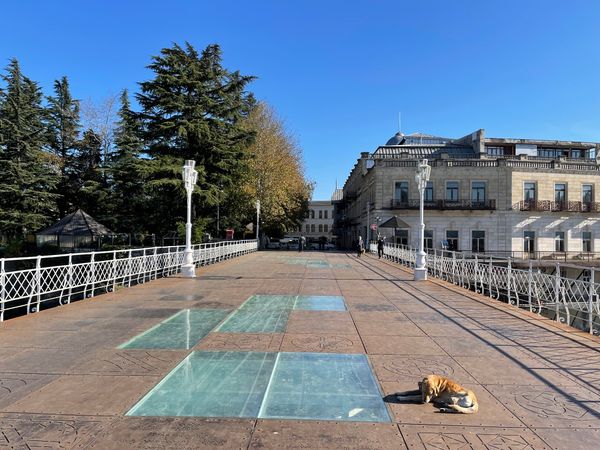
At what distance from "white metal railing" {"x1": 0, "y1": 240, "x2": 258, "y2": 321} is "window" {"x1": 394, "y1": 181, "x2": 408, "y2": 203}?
2728 centimetres

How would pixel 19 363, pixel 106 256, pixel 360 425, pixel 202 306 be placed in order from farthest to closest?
pixel 106 256, pixel 202 306, pixel 19 363, pixel 360 425

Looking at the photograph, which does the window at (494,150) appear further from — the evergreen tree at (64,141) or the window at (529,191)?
the evergreen tree at (64,141)

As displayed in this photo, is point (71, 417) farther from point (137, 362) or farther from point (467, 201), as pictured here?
point (467, 201)

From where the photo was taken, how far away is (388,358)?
20.1 feet

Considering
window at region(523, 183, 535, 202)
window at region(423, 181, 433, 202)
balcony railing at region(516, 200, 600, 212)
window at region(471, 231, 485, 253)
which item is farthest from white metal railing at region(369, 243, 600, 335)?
window at region(523, 183, 535, 202)

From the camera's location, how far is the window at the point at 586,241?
46.2m

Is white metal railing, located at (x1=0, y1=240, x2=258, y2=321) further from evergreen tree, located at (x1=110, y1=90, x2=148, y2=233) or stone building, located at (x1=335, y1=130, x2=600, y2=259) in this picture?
stone building, located at (x1=335, y1=130, x2=600, y2=259)

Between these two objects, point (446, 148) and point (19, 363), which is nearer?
point (19, 363)

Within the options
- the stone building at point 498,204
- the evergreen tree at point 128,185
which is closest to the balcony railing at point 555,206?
the stone building at point 498,204

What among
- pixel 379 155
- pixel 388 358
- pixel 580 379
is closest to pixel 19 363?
pixel 388 358

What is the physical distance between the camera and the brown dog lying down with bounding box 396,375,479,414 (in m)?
4.31

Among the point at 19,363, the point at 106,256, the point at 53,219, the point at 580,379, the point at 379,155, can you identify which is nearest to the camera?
the point at 580,379

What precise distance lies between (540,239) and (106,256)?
42.9 m

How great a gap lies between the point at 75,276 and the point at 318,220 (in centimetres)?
10647
